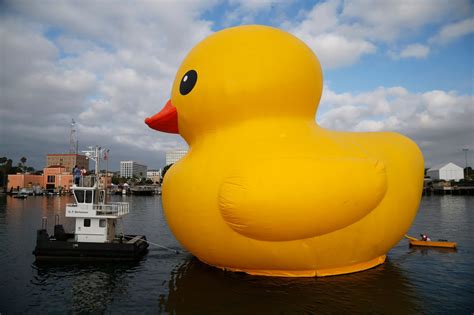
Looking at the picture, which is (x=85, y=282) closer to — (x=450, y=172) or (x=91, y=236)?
(x=91, y=236)

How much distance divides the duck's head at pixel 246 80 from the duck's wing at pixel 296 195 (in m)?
1.82

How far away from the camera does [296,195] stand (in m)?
7.29

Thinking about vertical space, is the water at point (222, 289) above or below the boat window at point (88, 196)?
below

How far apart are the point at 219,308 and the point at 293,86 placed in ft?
18.9

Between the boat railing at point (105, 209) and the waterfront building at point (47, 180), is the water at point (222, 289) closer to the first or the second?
the boat railing at point (105, 209)

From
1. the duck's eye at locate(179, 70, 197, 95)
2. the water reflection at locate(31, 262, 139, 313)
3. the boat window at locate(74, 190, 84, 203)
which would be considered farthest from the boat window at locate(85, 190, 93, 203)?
Result: the duck's eye at locate(179, 70, 197, 95)

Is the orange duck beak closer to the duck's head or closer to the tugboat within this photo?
the duck's head

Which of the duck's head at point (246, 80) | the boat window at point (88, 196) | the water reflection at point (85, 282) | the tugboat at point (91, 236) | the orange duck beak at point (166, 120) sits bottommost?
the water reflection at point (85, 282)

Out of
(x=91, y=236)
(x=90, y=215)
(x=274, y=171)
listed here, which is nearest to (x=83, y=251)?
(x=91, y=236)

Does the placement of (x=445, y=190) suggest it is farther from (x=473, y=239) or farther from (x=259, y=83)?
(x=259, y=83)

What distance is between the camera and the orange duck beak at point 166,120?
9.72 m

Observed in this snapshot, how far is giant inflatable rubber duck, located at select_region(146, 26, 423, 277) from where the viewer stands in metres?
7.42

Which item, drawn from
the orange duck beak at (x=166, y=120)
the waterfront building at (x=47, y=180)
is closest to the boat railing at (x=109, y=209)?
the orange duck beak at (x=166, y=120)

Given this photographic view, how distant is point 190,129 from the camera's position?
31.5 feet
